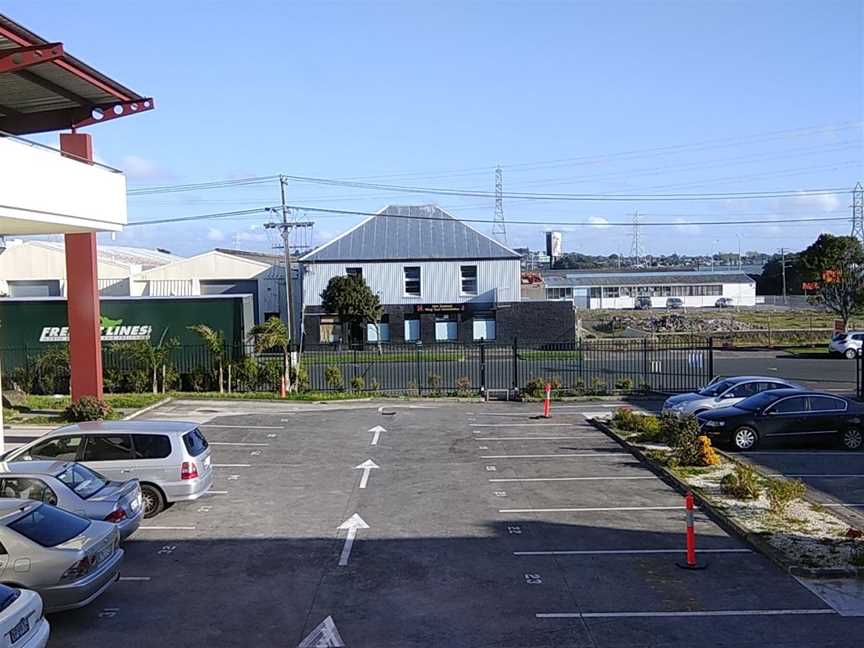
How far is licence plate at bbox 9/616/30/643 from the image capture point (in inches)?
289

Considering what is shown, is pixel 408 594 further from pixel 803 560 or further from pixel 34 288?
pixel 34 288

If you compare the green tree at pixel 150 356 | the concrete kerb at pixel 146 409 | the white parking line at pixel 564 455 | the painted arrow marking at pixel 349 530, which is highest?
the green tree at pixel 150 356

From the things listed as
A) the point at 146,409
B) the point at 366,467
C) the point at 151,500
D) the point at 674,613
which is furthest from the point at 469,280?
the point at 674,613

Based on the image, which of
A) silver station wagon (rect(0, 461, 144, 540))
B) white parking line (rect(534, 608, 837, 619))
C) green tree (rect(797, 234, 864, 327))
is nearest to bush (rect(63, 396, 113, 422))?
silver station wagon (rect(0, 461, 144, 540))

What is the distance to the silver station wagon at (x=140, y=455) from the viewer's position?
1490cm

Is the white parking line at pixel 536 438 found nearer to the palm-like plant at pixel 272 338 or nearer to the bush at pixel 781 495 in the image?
the bush at pixel 781 495

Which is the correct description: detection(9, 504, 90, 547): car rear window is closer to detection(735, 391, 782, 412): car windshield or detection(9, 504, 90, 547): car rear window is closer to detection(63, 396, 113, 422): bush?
detection(63, 396, 113, 422): bush

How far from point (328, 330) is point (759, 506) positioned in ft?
156

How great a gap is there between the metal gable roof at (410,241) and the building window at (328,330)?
403 centimetres

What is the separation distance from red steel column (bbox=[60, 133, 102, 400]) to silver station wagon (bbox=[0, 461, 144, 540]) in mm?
12879

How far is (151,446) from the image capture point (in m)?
15.0

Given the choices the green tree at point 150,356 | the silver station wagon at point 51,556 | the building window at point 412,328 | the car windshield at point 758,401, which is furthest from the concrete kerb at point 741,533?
the building window at point 412,328

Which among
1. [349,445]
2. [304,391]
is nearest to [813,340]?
[304,391]

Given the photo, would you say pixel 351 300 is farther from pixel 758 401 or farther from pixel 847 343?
pixel 758 401
